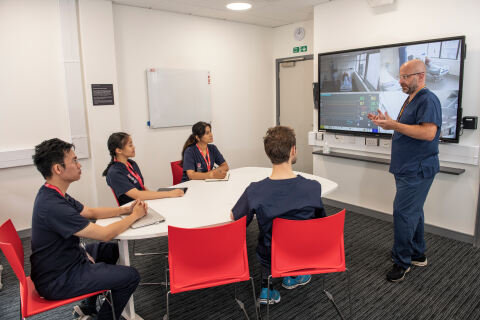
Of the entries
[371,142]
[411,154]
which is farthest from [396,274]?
[371,142]

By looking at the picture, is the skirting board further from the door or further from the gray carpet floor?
the door

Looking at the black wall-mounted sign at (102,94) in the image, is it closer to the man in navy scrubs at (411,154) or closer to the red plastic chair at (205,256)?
the red plastic chair at (205,256)

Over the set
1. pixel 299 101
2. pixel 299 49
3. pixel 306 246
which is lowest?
pixel 306 246

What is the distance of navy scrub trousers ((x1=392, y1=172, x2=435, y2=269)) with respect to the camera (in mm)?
2715

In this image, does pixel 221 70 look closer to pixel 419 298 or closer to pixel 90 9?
pixel 90 9

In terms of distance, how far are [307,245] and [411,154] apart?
1.33 meters

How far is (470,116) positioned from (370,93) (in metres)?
1.05

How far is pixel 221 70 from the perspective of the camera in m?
5.37

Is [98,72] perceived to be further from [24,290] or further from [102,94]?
[24,290]

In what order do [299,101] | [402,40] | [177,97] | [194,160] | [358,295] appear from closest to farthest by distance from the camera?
[358,295] < [194,160] < [402,40] < [177,97] < [299,101]

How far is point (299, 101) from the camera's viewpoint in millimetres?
5672

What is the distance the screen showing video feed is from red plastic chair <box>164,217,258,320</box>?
8.46ft

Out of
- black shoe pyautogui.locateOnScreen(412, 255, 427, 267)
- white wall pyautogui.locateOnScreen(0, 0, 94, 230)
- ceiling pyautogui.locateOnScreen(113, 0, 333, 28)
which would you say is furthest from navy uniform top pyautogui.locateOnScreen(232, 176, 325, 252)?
ceiling pyautogui.locateOnScreen(113, 0, 333, 28)

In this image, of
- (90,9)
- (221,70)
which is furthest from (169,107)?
(90,9)
